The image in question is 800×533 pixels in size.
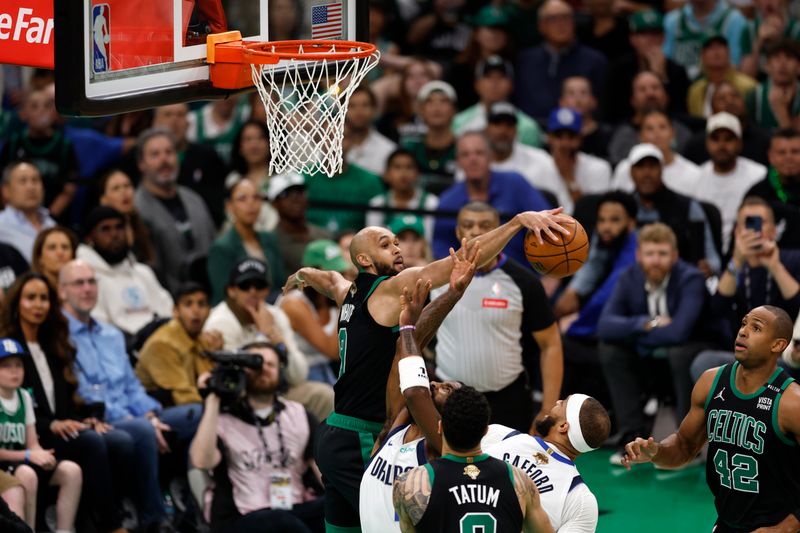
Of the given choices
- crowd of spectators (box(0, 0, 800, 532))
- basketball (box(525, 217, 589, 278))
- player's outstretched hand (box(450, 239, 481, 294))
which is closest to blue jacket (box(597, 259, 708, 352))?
crowd of spectators (box(0, 0, 800, 532))

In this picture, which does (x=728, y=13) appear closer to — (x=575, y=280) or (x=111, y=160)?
(x=575, y=280)

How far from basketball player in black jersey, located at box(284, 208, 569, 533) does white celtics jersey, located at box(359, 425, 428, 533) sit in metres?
0.71

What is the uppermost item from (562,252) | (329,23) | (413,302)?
(329,23)

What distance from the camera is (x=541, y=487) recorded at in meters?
6.82

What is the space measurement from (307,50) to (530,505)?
352 centimetres

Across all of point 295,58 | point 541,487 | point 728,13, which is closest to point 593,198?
point 728,13

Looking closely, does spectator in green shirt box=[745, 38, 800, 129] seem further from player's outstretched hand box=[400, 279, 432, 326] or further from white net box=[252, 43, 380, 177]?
player's outstretched hand box=[400, 279, 432, 326]

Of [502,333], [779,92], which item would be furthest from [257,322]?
[779,92]

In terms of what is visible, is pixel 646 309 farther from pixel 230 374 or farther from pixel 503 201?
pixel 230 374

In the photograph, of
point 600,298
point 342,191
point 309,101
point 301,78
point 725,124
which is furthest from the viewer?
point 342,191

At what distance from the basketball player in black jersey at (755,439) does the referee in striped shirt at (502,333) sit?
1.93m

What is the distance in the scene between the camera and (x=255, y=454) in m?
9.96

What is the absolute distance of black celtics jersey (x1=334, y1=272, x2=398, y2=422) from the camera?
7.81 metres

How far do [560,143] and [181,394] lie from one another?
16.5ft
